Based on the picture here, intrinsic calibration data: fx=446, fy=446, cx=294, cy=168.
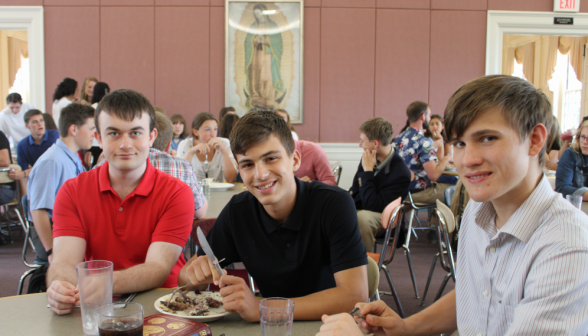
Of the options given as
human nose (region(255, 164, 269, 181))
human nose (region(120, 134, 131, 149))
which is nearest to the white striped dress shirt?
human nose (region(255, 164, 269, 181))

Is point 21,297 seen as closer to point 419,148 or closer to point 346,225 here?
point 346,225

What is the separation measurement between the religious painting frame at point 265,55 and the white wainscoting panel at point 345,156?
0.69 m

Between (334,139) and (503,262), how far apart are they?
6220 mm

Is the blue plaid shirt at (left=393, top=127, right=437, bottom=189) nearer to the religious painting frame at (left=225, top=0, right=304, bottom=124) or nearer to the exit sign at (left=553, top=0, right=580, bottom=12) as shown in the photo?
the religious painting frame at (left=225, top=0, right=304, bottom=124)

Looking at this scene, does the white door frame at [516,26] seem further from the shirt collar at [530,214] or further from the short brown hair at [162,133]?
the shirt collar at [530,214]

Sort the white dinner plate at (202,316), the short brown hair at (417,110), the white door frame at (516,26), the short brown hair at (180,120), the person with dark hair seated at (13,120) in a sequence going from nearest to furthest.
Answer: the white dinner plate at (202,316)
the short brown hair at (417,110)
the person with dark hair seated at (13,120)
the short brown hair at (180,120)
the white door frame at (516,26)

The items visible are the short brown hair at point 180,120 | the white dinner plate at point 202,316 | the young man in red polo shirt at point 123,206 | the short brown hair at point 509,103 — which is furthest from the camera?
the short brown hair at point 180,120

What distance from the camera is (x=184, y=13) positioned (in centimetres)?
697

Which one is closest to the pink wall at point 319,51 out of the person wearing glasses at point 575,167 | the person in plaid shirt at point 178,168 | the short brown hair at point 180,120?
the short brown hair at point 180,120

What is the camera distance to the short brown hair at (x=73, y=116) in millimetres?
2936

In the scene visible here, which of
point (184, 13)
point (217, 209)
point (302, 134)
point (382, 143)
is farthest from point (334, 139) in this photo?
point (217, 209)

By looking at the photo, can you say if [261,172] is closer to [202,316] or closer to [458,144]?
[202,316]

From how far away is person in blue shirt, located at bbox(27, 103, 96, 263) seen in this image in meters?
2.58

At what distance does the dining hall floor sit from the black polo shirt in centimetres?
191
